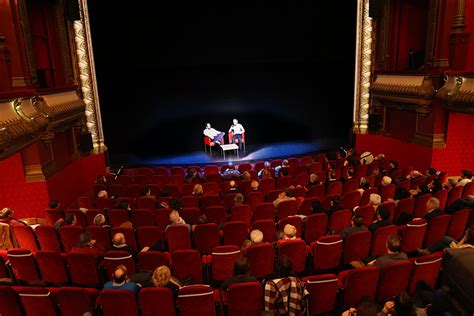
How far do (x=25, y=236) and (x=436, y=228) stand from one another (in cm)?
578

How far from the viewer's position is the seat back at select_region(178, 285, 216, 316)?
3455mm

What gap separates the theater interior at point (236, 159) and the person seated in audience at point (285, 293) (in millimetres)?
13

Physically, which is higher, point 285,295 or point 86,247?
point 285,295

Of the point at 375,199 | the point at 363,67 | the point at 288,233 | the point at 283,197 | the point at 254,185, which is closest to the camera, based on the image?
the point at 288,233

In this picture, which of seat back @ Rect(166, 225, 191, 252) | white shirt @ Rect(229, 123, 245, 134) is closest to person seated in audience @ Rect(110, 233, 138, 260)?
seat back @ Rect(166, 225, 191, 252)

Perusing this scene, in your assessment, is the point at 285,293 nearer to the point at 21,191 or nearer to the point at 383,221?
the point at 383,221

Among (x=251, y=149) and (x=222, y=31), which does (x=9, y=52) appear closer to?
(x=222, y=31)

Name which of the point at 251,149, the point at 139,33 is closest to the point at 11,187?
the point at 139,33

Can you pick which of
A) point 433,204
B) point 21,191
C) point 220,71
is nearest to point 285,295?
point 433,204

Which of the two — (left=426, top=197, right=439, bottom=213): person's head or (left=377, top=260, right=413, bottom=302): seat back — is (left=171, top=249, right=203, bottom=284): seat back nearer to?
(left=377, top=260, right=413, bottom=302): seat back

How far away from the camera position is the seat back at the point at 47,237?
5344mm

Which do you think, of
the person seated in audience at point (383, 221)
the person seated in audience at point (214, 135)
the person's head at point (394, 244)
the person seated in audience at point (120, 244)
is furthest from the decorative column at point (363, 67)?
the person seated in audience at point (120, 244)

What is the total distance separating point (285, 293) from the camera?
3.29 m

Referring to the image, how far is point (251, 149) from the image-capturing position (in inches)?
535
